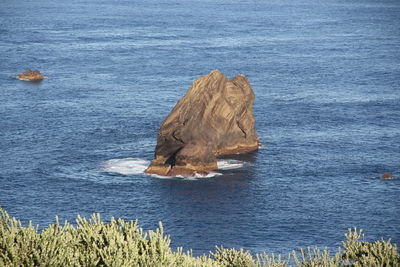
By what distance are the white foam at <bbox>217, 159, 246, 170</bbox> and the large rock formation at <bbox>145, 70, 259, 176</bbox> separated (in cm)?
257

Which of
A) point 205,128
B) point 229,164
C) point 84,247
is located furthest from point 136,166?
point 84,247

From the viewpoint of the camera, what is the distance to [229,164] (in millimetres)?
153250

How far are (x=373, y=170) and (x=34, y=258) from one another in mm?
110643

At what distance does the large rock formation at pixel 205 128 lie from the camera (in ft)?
483

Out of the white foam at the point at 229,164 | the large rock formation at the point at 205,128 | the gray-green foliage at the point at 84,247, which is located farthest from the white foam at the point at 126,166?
the gray-green foliage at the point at 84,247

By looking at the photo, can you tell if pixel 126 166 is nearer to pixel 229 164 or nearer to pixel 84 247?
pixel 229 164

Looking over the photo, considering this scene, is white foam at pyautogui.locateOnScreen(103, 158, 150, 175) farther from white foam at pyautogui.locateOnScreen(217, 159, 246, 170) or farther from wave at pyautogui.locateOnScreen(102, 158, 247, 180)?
white foam at pyautogui.locateOnScreen(217, 159, 246, 170)

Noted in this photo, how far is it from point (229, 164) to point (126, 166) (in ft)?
63.9

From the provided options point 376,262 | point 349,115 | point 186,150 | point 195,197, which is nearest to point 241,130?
point 186,150

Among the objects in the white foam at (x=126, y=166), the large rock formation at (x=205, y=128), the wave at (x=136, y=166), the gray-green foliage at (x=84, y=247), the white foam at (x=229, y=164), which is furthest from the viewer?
the white foam at (x=229, y=164)

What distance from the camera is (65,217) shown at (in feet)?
409

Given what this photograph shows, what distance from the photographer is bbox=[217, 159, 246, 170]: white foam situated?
151375mm

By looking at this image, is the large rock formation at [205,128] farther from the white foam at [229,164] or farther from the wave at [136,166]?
the white foam at [229,164]

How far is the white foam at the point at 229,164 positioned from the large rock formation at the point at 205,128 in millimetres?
2568
